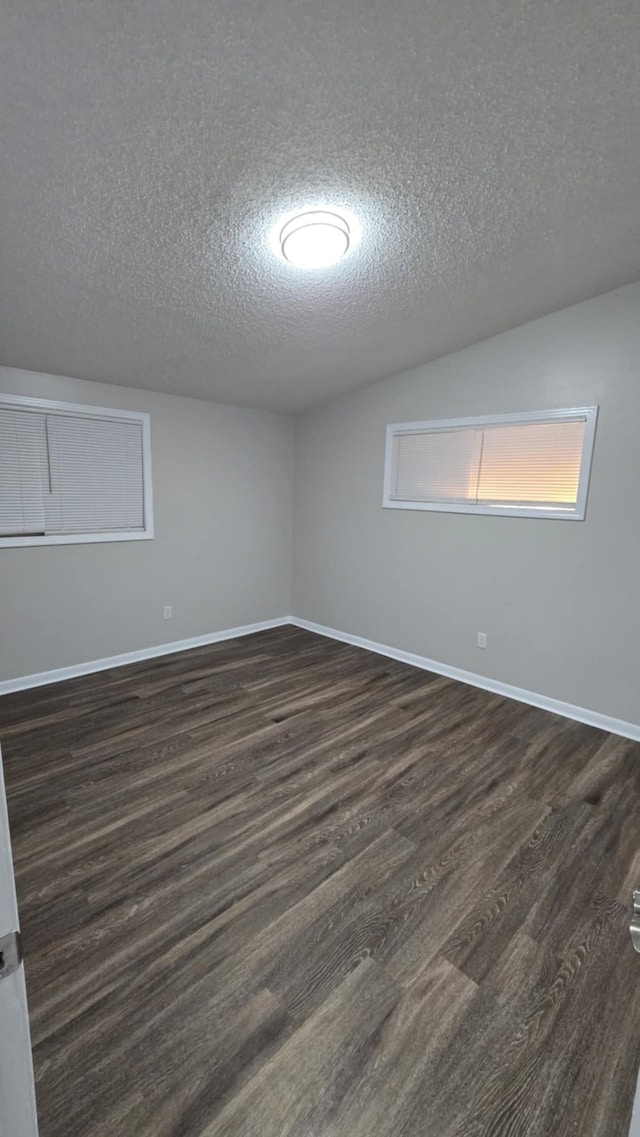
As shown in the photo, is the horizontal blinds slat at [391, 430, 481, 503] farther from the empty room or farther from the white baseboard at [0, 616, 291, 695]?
the white baseboard at [0, 616, 291, 695]

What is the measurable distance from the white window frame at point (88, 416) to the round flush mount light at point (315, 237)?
2086mm

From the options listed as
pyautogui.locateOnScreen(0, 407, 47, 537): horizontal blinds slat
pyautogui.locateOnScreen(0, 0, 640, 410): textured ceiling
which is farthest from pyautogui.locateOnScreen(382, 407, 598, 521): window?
pyautogui.locateOnScreen(0, 407, 47, 537): horizontal blinds slat

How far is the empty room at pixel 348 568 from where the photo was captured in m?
1.29

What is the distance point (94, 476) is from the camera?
3.67 m

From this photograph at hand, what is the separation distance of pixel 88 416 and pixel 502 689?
3.80m

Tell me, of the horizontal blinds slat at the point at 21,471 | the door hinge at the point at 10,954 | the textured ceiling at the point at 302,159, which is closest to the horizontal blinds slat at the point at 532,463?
the textured ceiling at the point at 302,159

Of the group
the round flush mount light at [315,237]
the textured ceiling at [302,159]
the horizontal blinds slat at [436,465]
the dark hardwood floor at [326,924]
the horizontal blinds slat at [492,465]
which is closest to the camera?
the dark hardwood floor at [326,924]

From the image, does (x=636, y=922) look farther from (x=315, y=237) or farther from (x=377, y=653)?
(x=377, y=653)

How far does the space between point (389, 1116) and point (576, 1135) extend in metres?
0.46

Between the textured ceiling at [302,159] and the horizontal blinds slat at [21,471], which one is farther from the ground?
the textured ceiling at [302,159]

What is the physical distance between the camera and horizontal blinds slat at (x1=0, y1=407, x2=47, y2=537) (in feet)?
10.7

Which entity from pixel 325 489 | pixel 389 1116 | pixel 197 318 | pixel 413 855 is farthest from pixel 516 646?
pixel 197 318

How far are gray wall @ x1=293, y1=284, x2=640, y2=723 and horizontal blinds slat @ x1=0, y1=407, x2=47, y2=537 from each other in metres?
2.47

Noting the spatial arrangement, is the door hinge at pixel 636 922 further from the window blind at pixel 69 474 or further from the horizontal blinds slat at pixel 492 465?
the window blind at pixel 69 474
